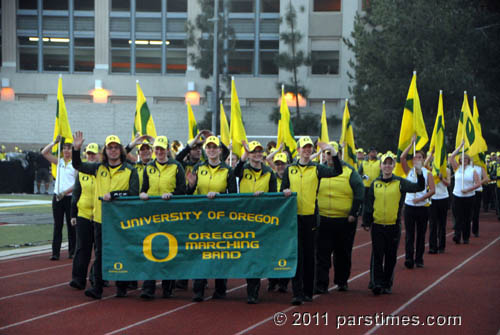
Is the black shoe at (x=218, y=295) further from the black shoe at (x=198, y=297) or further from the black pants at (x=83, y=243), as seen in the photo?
the black pants at (x=83, y=243)

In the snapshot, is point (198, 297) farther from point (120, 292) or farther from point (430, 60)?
point (430, 60)

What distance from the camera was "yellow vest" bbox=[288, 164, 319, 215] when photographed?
10.3 meters

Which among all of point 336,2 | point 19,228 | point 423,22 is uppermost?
point 336,2

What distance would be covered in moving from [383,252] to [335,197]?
1.01 m

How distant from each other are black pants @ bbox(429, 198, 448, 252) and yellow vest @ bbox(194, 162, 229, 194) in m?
6.62

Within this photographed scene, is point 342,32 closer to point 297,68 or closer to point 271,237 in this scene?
point 297,68

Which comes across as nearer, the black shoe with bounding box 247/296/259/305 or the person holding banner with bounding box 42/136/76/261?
the black shoe with bounding box 247/296/259/305

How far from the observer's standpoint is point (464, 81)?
30.2 m

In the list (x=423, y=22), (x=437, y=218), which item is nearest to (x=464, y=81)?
(x=423, y=22)

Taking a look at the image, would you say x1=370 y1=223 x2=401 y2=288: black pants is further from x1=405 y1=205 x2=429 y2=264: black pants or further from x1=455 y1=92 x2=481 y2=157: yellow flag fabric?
x1=455 y1=92 x2=481 y2=157: yellow flag fabric

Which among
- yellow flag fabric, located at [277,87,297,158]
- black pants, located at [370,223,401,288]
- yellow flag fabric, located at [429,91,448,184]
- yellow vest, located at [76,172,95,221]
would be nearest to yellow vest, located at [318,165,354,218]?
black pants, located at [370,223,401,288]

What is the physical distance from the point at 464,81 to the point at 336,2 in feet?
67.9

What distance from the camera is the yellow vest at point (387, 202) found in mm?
11141

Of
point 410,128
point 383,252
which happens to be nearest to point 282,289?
point 383,252
